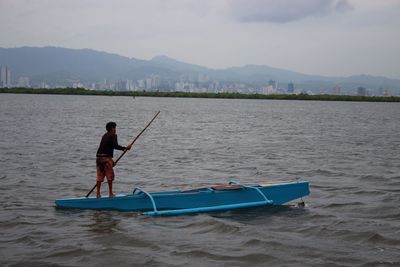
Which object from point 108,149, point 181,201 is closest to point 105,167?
point 108,149

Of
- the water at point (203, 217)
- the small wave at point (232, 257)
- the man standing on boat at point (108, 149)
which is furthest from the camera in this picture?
the man standing on boat at point (108, 149)

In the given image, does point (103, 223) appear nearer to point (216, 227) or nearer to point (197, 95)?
point (216, 227)

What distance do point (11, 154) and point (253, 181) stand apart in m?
11.5

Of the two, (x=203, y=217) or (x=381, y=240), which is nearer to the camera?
(x=381, y=240)

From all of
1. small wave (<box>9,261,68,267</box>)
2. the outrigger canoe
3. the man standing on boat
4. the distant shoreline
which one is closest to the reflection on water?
the outrigger canoe

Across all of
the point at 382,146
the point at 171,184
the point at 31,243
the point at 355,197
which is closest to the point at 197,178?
the point at 171,184

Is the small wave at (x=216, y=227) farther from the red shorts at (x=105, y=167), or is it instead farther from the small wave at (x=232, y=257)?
the red shorts at (x=105, y=167)

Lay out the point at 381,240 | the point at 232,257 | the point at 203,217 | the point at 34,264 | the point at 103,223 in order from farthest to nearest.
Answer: the point at 203,217 → the point at 103,223 → the point at 381,240 → the point at 232,257 → the point at 34,264

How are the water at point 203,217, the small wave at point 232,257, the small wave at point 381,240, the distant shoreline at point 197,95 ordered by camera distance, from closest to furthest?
1. the small wave at point 232,257
2. the water at point 203,217
3. the small wave at point 381,240
4. the distant shoreline at point 197,95

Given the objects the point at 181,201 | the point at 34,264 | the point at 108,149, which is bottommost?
the point at 34,264

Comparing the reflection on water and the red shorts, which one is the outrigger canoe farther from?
the red shorts

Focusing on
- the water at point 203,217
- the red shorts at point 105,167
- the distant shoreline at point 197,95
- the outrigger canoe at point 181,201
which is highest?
the distant shoreline at point 197,95

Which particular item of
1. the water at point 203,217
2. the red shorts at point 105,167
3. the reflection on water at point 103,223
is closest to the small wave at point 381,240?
the water at point 203,217

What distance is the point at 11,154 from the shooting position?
75.6ft
